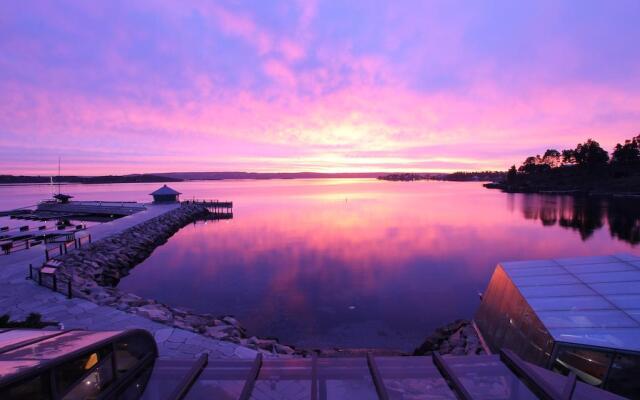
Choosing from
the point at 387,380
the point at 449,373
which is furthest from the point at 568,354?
the point at 387,380

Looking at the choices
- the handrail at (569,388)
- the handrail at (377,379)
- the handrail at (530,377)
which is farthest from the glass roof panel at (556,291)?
the handrail at (377,379)

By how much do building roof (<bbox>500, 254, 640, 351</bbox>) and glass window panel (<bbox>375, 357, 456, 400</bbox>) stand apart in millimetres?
5026

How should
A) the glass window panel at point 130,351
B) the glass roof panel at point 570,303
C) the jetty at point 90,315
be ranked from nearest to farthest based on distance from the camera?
the glass window panel at point 130,351 → the glass roof panel at point 570,303 → the jetty at point 90,315

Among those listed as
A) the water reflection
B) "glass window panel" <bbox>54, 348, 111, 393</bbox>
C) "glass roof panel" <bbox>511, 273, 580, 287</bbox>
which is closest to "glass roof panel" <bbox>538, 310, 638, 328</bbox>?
"glass roof panel" <bbox>511, 273, 580, 287</bbox>

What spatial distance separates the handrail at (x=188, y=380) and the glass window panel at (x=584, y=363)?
286 inches

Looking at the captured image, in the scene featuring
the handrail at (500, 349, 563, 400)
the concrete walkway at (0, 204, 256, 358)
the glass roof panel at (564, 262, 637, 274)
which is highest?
the handrail at (500, 349, 563, 400)

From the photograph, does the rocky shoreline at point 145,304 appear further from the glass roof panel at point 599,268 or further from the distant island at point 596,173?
the distant island at point 596,173

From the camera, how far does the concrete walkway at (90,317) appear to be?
900 cm

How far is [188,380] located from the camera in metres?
3.76

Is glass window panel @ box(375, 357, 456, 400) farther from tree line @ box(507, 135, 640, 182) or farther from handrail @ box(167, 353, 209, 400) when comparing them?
tree line @ box(507, 135, 640, 182)

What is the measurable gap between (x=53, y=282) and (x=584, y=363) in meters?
16.6

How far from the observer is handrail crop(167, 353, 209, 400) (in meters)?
3.55

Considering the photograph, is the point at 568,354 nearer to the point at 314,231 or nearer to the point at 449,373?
the point at 449,373

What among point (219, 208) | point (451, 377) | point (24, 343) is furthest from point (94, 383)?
point (219, 208)
